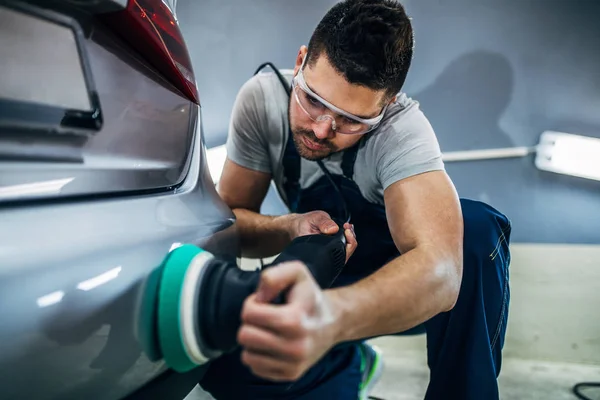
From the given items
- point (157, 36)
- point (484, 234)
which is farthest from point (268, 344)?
point (484, 234)

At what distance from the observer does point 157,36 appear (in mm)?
522

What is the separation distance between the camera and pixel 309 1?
1546mm

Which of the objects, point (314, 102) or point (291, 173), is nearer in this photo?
point (314, 102)

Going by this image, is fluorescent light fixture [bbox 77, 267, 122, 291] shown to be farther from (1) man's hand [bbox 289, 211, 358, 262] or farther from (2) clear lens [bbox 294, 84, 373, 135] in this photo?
(2) clear lens [bbox 294, 84, 373, 135]

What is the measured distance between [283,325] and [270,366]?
0.17ft

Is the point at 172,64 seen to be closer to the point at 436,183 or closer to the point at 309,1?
the point at 436,183

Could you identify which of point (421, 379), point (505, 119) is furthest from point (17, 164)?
point (505, 119)

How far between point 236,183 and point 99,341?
0.85 metres

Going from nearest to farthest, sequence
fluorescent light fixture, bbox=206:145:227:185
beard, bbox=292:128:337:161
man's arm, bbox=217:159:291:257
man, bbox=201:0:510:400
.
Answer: man, bbox=201:0:510:400 < beard, bbox=292:128:337:161 < man's arm, bbox=217:159:291:257 < fluorescent light fixture, bbox=206:145:227:185

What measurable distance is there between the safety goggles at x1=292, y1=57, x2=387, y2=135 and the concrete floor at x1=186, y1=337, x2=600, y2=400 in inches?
31.6

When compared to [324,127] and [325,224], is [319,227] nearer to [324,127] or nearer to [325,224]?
[325,224]

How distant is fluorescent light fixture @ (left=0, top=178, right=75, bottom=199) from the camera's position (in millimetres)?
339

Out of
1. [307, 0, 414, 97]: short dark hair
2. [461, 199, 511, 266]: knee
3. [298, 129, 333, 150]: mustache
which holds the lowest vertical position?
[461, 199, 511, 266]: knee

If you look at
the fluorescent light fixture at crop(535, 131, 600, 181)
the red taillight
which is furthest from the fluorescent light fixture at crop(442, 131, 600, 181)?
the red taillight
